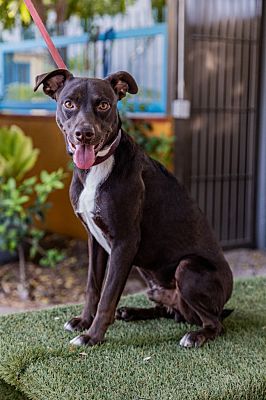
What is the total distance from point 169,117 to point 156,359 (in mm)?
3440

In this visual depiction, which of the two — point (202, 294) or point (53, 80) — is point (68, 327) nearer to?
point (202, 294)

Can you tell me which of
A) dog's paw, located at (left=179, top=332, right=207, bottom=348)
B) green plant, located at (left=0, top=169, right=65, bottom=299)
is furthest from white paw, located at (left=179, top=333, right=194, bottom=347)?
green plant, located at (left=0, top=169, right=65, bottom=299)

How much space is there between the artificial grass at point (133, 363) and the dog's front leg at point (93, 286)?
0.24 ft

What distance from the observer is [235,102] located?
6102 mm

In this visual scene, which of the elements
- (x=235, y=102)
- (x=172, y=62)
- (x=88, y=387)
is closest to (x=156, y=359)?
(x=88, y=387)

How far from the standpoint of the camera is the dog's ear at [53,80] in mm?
2383

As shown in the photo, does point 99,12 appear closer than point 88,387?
No

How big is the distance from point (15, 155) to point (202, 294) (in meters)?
3.31

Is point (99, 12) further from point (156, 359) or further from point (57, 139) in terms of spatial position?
point (156, 359)

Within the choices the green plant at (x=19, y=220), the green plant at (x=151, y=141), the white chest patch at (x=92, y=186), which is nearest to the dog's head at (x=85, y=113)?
the white chest patch at (x=92, y=186)

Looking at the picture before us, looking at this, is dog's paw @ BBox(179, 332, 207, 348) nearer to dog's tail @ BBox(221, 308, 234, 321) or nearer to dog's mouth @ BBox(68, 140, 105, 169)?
dog's tail @ BBox(221, 308, 234, 321)

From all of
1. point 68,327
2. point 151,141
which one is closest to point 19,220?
point 151,141

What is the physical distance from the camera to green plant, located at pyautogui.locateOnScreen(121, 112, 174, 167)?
5.50 metres

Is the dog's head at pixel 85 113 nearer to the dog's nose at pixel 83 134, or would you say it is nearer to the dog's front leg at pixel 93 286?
the dog's nose at pixel 83 134
